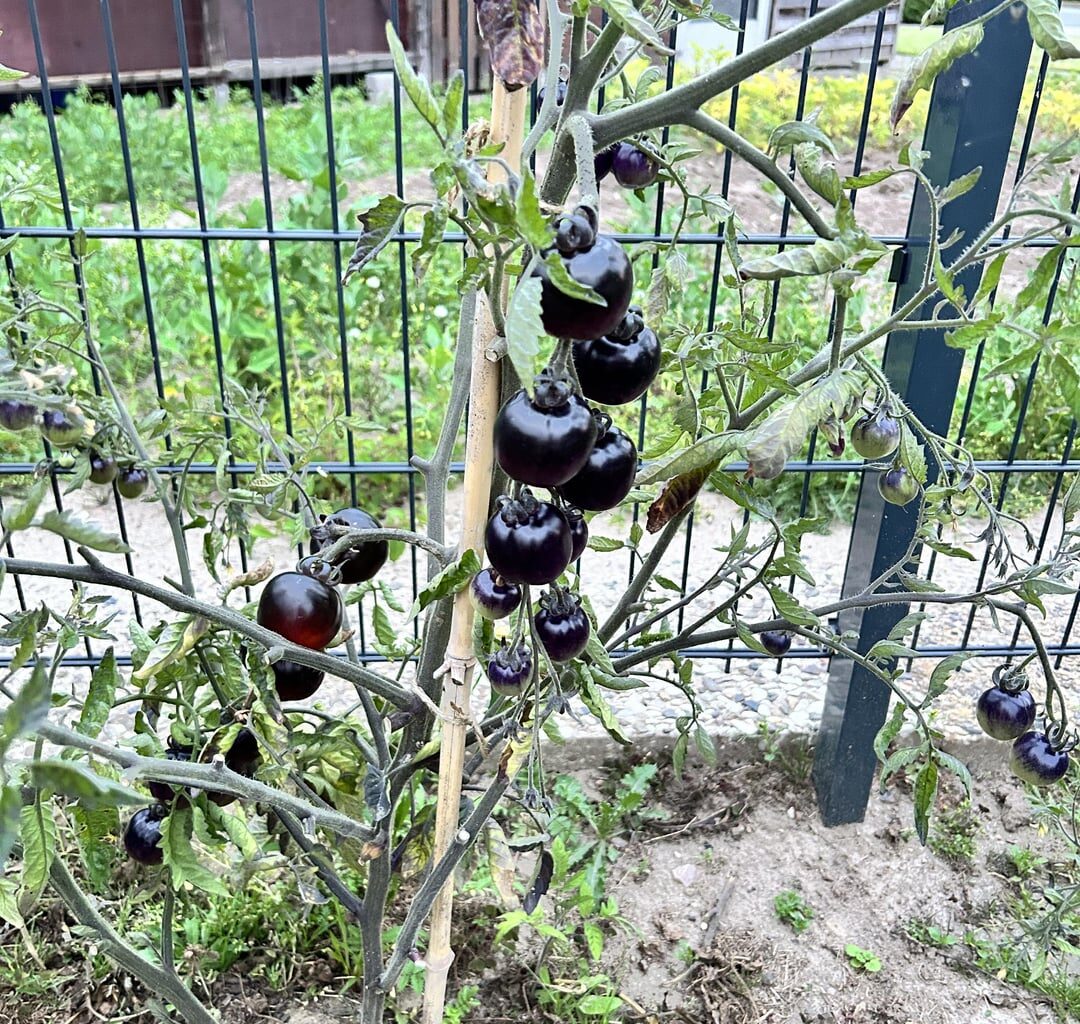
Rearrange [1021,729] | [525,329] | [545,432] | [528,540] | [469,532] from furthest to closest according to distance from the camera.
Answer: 1. [1021,729]
2. [469,532]
3. [528,540]
4. [545,432]
5. [525,329]

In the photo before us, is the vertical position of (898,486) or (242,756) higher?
(898,486)

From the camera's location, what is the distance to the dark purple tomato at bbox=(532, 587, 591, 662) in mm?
958

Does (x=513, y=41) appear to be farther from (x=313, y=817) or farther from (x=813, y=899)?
(x=813, y=899)

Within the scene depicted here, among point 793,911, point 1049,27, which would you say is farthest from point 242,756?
point 793,911

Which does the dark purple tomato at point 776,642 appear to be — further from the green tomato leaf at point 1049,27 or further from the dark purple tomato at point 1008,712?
the green tomato leaf at point 1049,27

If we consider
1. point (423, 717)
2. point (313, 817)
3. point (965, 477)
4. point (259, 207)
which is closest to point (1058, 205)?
point (965, 477)

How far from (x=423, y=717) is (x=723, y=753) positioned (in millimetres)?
1295

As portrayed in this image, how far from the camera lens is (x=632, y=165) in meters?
1.05

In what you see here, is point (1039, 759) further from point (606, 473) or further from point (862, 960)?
point (606, 473)

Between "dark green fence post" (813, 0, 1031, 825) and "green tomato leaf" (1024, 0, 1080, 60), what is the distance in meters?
0.76

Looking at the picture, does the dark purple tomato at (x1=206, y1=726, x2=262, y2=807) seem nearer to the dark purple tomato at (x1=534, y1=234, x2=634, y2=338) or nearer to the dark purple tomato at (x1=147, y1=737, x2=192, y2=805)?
the dark purple tomato at (x1=147, y1=737, x2=192, y2=805)

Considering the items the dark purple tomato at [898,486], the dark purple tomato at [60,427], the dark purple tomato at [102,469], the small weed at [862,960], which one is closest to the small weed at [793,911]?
the small weed at [862,960]

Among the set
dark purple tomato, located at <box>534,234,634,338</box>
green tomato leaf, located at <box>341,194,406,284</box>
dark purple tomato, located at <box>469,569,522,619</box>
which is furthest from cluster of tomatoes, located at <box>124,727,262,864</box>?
dark purple tomato, located at <box>534,234,634,338</box>

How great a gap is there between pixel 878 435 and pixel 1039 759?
58 centimetres
